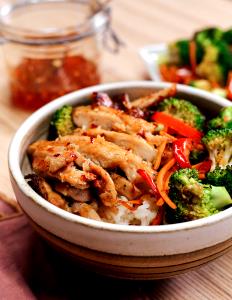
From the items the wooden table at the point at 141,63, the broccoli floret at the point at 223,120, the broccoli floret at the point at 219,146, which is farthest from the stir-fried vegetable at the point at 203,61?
the broccoli floret at the point at 219,146

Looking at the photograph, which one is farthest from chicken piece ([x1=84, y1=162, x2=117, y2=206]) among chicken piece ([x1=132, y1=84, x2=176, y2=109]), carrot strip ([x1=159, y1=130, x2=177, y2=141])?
chicken piece ([x1=132, y1=84, x2=176, y2=109])

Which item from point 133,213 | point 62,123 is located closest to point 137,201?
point 133,213

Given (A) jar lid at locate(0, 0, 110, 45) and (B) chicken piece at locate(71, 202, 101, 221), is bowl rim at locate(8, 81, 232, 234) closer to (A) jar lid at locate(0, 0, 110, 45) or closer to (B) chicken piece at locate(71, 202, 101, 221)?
(B) chicken piece at locate(71, 202, 101, 221)

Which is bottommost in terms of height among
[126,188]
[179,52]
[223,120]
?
[179,52]

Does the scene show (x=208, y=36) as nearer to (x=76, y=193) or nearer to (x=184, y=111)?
(x=184, y=111)

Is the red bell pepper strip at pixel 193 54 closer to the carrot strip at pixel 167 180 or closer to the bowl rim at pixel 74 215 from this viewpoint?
the bowl rim at pixel 74 215
